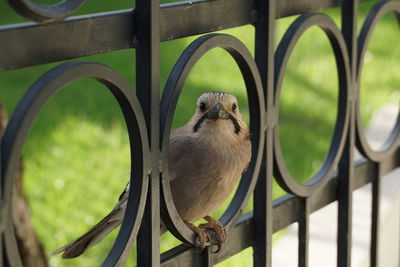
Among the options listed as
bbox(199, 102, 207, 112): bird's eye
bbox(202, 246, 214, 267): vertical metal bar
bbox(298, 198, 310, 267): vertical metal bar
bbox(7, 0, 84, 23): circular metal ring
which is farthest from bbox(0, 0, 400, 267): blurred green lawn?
bbox(7, 0, 84, 23): circular metal ring

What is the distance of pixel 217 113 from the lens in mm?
1807

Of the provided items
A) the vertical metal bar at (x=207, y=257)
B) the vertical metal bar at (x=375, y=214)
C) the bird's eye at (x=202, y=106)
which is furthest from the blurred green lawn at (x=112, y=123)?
the vertical metal bar at (x=207, y=257)

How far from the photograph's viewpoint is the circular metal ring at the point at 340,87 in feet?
5.49

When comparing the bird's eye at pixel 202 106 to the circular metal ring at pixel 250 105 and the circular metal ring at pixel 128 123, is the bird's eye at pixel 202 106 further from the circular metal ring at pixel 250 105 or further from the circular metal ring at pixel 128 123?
the circular metal ring at pixel 128 123

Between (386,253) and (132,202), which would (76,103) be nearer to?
(386,253)

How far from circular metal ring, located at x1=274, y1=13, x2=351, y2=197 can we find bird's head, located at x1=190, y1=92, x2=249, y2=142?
0.59 ft

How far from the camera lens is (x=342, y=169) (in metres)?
2.00

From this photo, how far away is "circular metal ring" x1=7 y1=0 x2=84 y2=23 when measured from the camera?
1.08 metres

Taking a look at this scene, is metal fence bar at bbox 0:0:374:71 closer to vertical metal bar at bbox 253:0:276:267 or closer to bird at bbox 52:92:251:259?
vertical metal bar at bbox 253:0:276:267

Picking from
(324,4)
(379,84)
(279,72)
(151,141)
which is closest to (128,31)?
(151,141)

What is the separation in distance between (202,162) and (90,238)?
31 centimetres

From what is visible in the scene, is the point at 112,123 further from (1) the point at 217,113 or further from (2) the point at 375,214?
(1) the point at 217,113

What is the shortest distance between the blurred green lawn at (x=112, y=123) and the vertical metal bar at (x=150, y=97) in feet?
8.16

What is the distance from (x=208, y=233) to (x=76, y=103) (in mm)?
3814
